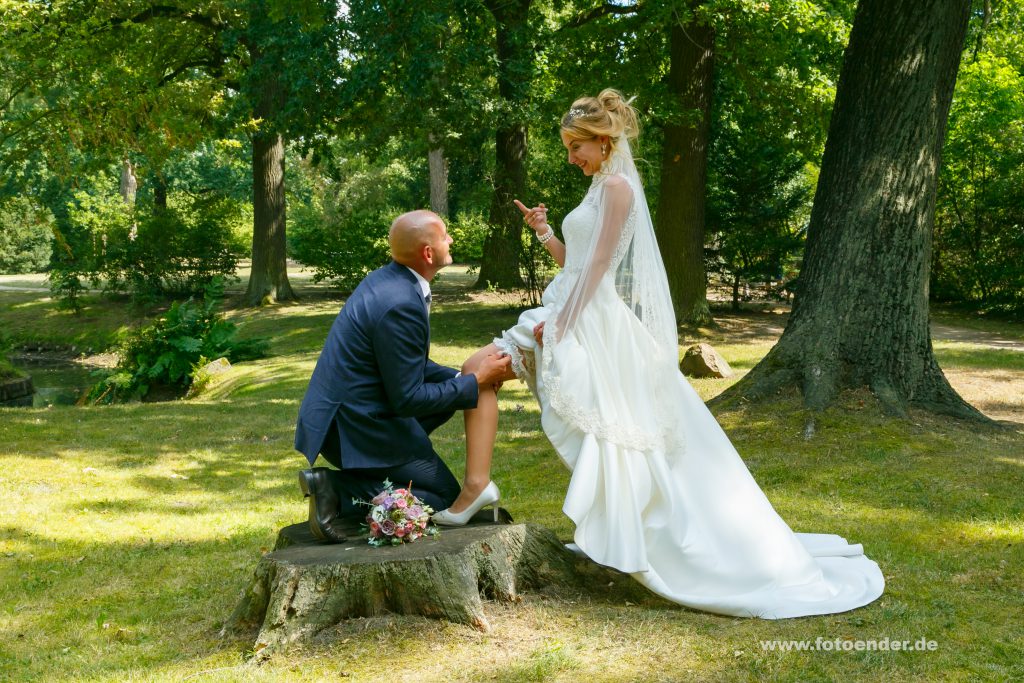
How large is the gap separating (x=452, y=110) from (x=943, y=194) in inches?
444

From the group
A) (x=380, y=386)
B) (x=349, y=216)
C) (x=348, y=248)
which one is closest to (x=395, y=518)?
(x=380, y=386)

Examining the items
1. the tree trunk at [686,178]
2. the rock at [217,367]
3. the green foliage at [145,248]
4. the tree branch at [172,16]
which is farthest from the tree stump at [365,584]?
the green foliage at [145,248]

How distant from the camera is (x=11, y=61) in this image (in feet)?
43.5

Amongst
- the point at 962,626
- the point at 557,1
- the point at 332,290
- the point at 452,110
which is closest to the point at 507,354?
the point at 962,626

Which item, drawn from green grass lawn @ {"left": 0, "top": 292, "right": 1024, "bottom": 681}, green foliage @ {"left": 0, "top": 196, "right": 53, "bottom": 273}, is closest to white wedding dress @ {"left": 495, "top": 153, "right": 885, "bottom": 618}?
green grass lawn @ {"left": 0, "top": 292, "right": 1024, "bottom": 681}

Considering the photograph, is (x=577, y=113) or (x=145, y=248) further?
(x=145, y=248)

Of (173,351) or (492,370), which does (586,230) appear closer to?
(492,370)

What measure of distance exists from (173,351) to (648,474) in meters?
13.4

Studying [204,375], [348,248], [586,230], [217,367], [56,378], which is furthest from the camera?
[348,248]

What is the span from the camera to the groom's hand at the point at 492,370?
4.64 metres

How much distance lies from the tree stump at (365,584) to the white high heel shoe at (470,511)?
203 mm

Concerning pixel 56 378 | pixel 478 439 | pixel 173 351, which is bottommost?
pixel 56 378

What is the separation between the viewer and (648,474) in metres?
4.66

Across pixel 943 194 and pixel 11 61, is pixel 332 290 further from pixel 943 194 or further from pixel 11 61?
pixel 943 194
